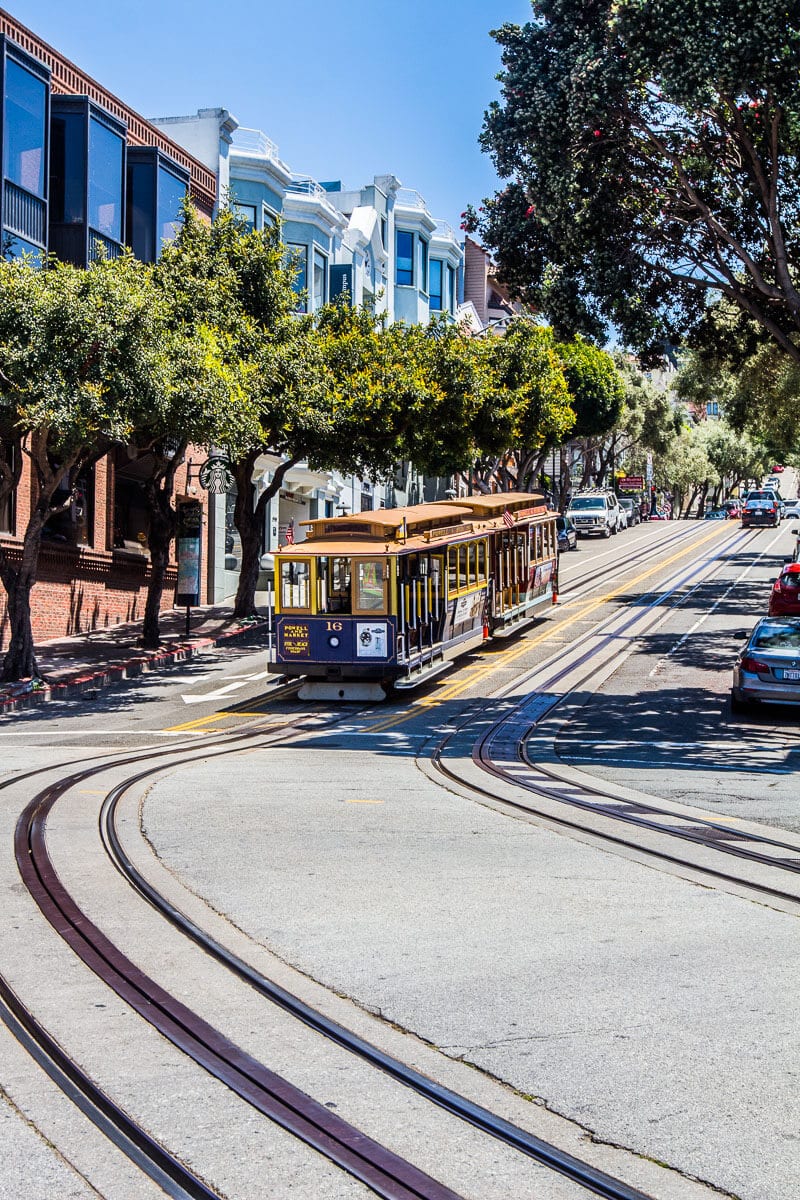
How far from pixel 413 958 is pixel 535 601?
2613cm

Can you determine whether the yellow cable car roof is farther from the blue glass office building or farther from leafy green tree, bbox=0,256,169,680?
the blue glass office building

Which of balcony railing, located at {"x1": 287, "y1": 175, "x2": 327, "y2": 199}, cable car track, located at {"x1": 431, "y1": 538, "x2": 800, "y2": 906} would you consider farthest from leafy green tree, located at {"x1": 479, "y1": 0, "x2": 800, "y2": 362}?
balcony railing, located at {"x1": 287, "y1": 175, "x2": 327, "y2": 199}

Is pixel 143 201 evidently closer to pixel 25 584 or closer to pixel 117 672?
pixel 117 672

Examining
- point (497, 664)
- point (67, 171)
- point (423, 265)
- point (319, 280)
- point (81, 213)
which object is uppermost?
point (423, 265)

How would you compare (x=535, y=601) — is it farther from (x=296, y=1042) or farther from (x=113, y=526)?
(x=296, y=1042)

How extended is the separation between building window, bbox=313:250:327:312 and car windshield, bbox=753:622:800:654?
1243 inches

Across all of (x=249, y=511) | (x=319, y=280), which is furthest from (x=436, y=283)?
(x=249, y=511)

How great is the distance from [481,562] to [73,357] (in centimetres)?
1030

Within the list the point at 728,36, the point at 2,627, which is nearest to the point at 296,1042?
the point at 728,36

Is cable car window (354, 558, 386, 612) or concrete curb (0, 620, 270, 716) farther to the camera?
concrete curb (0, 620, 270, 716)

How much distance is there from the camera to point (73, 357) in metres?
21.6

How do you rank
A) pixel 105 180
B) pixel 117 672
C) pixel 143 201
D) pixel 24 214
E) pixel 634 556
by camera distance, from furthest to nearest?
pixel 634 556 < pixel 143 201 < pixel 105 180 < pixel 24 214 < pixel 117 672

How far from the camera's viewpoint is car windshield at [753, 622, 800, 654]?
20.3m

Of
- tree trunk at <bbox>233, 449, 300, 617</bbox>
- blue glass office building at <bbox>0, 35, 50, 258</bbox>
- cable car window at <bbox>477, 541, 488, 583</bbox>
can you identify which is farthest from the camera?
tree trunk at <bbox>233, 449, 300, 617</bbox>
